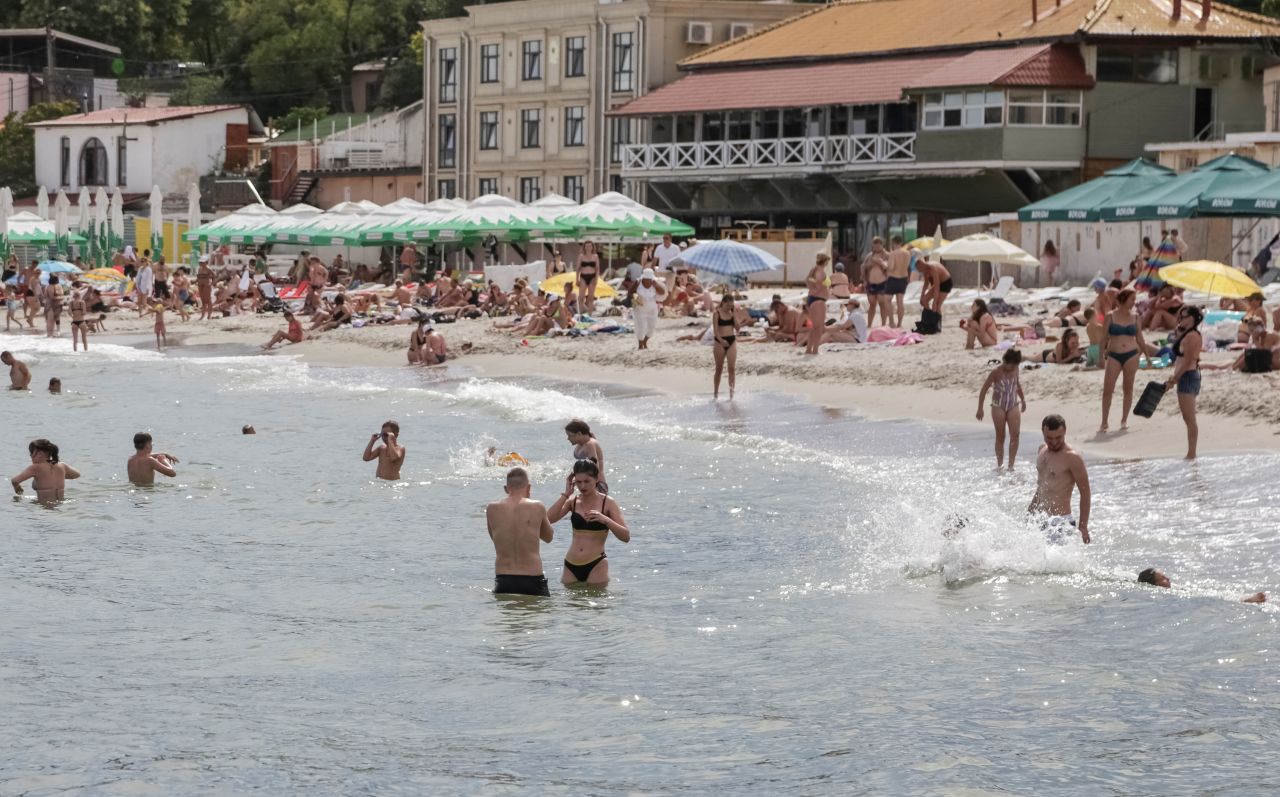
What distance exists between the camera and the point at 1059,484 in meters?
13.6

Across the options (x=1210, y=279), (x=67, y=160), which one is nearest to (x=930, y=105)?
(x=1210, y=279)

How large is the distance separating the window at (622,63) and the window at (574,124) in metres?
1.79

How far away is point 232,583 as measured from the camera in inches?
585

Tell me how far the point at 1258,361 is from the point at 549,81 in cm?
3964

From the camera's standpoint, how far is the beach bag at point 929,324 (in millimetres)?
28922

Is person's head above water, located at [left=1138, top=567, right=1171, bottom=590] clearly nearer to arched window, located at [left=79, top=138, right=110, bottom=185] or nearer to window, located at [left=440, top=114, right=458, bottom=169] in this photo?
window, located at [left=440, top=114, right=458, bottom=169]

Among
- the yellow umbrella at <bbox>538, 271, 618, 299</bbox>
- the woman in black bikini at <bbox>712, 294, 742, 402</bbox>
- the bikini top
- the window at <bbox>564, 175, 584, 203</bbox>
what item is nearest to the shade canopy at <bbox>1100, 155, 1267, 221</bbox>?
the woman in black bikini at <bbox>712, 294, 742, 402</bbox>

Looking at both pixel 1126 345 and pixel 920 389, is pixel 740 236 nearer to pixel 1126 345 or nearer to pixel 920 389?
pixel 920 389

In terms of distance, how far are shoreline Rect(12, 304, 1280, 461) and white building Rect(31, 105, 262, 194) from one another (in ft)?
97.1

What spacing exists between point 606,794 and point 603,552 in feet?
14.1

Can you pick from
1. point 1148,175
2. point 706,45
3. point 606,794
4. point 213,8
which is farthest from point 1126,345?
point 213,8

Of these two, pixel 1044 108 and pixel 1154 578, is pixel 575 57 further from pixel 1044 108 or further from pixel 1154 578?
pixel 1154 578

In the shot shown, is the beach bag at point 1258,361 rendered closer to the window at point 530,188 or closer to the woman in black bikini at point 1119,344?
the woman in black bikini at point 1119,344

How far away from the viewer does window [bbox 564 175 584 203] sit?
5812 centimetres
